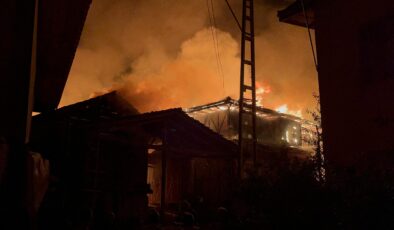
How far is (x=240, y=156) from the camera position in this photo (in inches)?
535

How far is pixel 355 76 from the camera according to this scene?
11.1 m

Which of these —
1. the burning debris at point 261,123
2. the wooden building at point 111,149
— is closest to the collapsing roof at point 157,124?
the wooden building at point 111,149

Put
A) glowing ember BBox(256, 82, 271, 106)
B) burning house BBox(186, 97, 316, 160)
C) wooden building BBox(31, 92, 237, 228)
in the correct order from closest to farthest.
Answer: wooden building BBox(31, 92, 237, 228) < burning house BBox(186, 97, 316, 160) < glowing ember BBox(256, 82, 271, 106)

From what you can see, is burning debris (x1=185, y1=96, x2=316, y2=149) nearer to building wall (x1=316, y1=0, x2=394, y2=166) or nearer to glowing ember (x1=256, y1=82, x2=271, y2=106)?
glowing ember (x1=256, y1=82, x2=271, y2=106)

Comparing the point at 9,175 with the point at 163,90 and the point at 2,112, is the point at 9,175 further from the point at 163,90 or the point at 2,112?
the point at 163,90

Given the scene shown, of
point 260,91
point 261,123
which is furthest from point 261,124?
point 260,91

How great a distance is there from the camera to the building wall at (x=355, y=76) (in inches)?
397

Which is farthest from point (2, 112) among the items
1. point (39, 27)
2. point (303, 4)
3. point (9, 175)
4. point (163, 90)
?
point (163, 90)

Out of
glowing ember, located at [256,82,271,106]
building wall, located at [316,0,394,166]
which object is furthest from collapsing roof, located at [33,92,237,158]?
glowing ember, located at [256,82,271,106]

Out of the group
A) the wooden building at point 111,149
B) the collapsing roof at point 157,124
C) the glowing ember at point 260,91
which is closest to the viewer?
the collapsing roof at point 157,124

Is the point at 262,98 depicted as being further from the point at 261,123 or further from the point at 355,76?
the point at 355,76

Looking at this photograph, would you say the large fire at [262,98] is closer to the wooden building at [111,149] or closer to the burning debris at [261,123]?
the burning debris at [261,123]

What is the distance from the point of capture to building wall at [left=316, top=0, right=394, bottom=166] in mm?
10086

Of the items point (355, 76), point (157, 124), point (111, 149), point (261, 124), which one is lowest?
point (111, 149)
